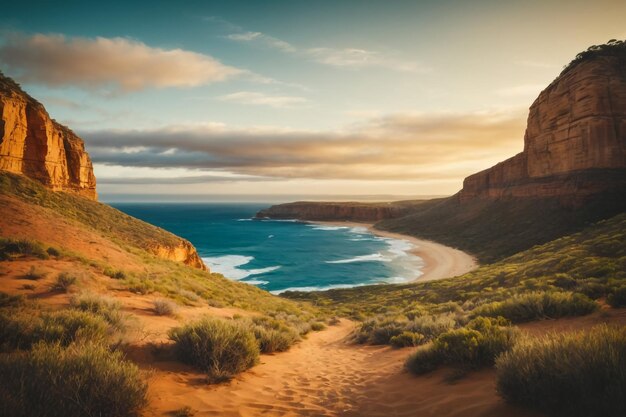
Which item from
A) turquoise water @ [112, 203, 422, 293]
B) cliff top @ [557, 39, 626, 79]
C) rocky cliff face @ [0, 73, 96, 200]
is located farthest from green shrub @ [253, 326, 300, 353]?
cliff top @ [557, 39, 626, 79]

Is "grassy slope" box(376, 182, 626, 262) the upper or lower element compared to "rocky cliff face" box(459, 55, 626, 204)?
lower

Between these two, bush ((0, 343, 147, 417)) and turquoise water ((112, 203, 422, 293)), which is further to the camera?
turquoise water ((112, 203, 422, 293))

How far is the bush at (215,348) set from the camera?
518 cm

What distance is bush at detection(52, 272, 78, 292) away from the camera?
353 inches

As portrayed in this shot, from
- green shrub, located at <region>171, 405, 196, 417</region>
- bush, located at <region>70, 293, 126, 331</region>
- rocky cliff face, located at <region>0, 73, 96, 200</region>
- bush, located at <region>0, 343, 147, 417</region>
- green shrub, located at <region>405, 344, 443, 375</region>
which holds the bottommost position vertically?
green shrub, located at <region>405, 344, 443, 375</region>

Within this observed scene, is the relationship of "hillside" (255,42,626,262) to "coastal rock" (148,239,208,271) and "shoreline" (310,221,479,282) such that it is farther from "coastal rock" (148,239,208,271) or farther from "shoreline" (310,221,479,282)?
"coastal rock" (148,239,208,271)

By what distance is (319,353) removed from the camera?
852cm

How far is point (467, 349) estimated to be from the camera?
4.85 metres

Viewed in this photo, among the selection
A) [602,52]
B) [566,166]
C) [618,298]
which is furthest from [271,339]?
[602,52]

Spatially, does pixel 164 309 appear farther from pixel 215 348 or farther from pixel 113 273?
pixel 113 273

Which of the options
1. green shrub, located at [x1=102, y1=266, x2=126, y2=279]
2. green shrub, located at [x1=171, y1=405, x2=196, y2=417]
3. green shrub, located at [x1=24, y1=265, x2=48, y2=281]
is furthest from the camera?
green shrub, located at [x1=102, y1=266, x2=126, y2=279]

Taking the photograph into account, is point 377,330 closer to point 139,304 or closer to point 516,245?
point 139,304

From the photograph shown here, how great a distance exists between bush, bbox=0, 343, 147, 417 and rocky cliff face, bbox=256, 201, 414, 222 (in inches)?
5142

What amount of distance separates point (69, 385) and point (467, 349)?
5395 millimetres
